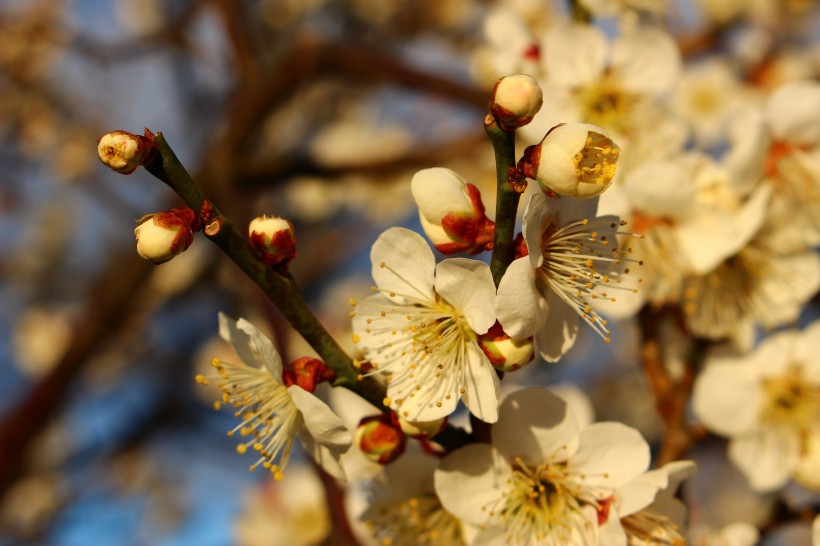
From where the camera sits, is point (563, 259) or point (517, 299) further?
point (563, 259)

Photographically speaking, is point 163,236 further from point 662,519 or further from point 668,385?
point 668,385

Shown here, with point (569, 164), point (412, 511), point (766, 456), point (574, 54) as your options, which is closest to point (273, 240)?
point (569, 164)

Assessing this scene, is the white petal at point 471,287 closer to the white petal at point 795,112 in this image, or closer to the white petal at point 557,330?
the white petal at point 557,330

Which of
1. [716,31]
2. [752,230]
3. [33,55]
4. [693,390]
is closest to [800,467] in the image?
[693,390]

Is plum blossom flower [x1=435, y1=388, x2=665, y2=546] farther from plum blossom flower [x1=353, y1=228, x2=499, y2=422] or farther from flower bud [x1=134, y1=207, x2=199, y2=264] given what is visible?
flower bud [x1=134, y1=207, x2=199, y2=264]

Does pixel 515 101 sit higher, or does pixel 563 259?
pixel 515 101

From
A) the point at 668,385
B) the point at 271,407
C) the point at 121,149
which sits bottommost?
the point at 668,385

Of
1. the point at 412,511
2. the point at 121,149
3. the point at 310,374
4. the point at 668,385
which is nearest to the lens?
the point at 121,149

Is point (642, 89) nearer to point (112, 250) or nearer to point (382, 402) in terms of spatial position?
point (382, 402)
